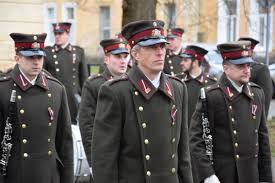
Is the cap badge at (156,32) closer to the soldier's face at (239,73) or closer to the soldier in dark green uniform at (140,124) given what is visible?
the soldier in dark green uniform at (140,124)

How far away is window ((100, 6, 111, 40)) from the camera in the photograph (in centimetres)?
3928

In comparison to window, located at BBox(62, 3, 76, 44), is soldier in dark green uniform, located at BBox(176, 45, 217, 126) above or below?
below

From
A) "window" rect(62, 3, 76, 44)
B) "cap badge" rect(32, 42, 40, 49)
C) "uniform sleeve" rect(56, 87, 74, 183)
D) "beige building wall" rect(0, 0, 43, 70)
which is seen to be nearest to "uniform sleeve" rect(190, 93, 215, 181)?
"uniform sleeve" rect(56, 87, 74, 183)

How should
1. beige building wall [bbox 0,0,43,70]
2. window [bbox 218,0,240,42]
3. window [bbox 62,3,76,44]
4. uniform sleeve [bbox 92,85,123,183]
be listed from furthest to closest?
1. window [bbox 62,3,76,44]
2. window [bbox 218,0,240,42]
3. beige building wall [bbox 0,0,43,70]
4. uniform sleeve [bbox 92,85,123,183]

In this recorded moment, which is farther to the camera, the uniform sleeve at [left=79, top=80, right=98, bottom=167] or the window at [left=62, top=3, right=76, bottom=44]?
the window at [left=62, top=3, right=76, bottom=44]

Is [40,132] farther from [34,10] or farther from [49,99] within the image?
[34,10]

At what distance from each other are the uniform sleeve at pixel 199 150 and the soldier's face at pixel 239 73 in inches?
Result: 14.9

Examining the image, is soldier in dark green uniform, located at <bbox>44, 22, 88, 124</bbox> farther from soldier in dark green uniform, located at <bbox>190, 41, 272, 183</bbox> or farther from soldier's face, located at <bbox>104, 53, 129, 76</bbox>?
soldier in dark green uniform, located at <bbox>190, 41, 272, 183</bbox>

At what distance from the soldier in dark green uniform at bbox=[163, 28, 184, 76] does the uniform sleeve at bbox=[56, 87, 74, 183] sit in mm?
5027

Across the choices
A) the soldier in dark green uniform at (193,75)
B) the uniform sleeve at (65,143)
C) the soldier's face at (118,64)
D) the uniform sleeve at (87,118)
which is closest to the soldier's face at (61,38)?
the soldier in dark green uniform at (193,75)

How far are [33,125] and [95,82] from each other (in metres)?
1.45

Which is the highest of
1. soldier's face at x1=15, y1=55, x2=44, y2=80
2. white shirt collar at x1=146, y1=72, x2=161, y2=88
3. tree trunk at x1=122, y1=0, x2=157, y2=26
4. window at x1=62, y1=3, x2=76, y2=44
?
window at x1=62, y1=3, x2=76, y2=44

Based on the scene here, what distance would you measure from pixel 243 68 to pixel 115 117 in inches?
66.1

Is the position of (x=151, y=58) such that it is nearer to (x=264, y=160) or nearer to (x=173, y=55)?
(x=264, y=160)
